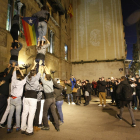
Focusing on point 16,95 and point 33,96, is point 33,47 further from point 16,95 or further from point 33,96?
point 33,96

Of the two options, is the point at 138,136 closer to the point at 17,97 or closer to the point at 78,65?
the point at 17,97

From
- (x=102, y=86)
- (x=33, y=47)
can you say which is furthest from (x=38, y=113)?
(x=33, y=47)

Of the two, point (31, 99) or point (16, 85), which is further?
point (16, 85)

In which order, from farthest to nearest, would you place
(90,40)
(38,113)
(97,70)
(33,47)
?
(90,40)
(97,70)
(33,47)
(38,113)

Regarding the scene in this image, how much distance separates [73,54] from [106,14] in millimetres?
8835

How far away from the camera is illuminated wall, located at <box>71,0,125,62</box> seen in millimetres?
18453

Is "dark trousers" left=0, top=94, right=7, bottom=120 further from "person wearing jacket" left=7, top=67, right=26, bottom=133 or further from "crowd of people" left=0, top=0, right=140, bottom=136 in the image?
"person wearing jacket" left=7, top=67, right=26, bottom=133

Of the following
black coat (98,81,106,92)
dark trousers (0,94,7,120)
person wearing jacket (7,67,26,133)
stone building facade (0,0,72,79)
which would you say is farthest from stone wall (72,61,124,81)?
person wearing jacket (7,67,26,133)

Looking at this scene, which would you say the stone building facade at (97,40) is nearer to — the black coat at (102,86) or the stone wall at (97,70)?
the stone wall at (97,70)

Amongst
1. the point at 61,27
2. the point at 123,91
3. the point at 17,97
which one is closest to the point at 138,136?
the point at 123,91

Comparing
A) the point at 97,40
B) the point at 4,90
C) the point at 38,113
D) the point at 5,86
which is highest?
the point at 97,40

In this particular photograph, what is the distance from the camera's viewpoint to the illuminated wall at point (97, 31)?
18453 millimetres

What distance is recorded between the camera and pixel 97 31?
1912 cm

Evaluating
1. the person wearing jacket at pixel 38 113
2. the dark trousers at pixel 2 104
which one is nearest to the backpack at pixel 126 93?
the person wearing jacket at pixel 38 113
